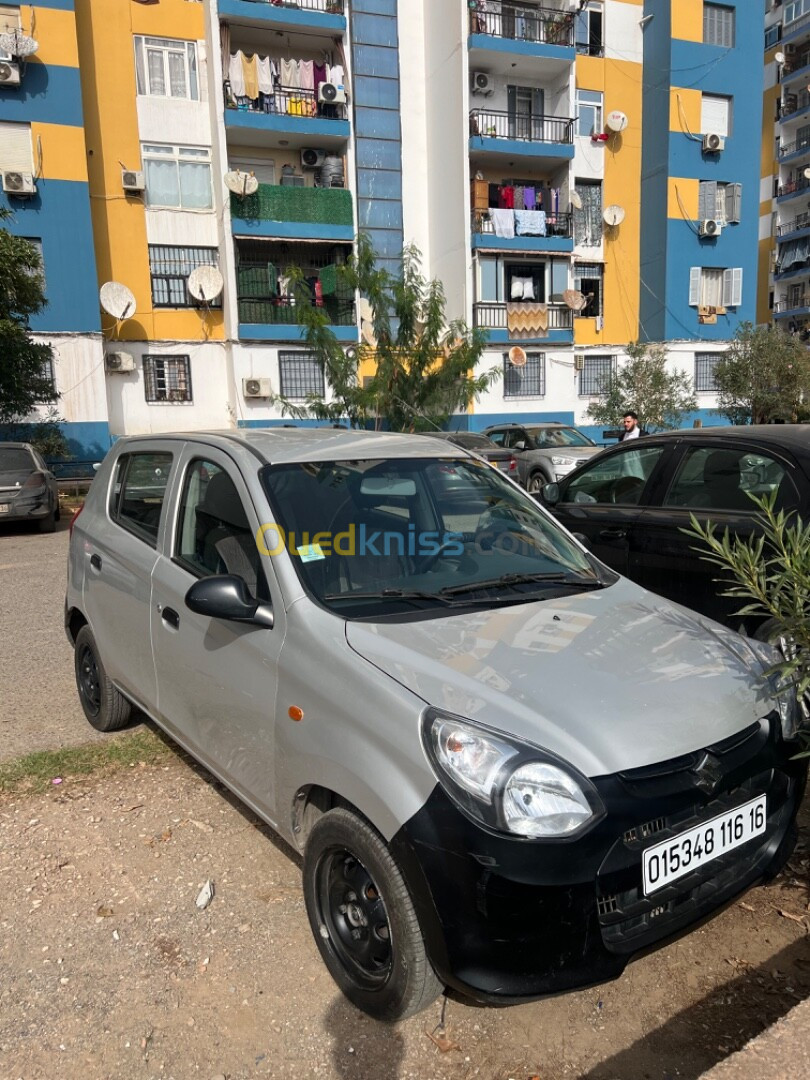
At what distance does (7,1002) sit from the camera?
2506 mm

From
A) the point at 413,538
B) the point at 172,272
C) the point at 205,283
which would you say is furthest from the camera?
the point at 172,272

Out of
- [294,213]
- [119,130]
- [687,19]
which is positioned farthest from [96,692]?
[687,19]

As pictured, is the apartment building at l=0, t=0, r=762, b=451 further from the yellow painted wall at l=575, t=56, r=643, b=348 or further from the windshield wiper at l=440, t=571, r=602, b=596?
the windshield wiper at l=440, t=571, r=602, b=596

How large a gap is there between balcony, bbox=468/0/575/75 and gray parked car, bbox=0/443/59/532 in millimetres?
21390

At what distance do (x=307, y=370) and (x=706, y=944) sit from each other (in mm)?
24440

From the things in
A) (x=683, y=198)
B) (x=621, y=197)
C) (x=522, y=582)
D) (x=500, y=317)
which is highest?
(x=621, y=197)

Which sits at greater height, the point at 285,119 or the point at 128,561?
the point at 285,119

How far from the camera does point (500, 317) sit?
27750mm

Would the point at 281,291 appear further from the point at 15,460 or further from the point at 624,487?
the point at 624,487

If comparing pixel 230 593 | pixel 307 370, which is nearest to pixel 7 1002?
pixel 230 593

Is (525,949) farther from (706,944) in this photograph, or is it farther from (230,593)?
(230,593)

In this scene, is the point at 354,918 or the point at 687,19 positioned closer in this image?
the point at 354,918

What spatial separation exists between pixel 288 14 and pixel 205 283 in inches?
339

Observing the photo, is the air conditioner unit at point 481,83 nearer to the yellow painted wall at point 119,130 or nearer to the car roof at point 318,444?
the yellow painted wall at point 119,130
